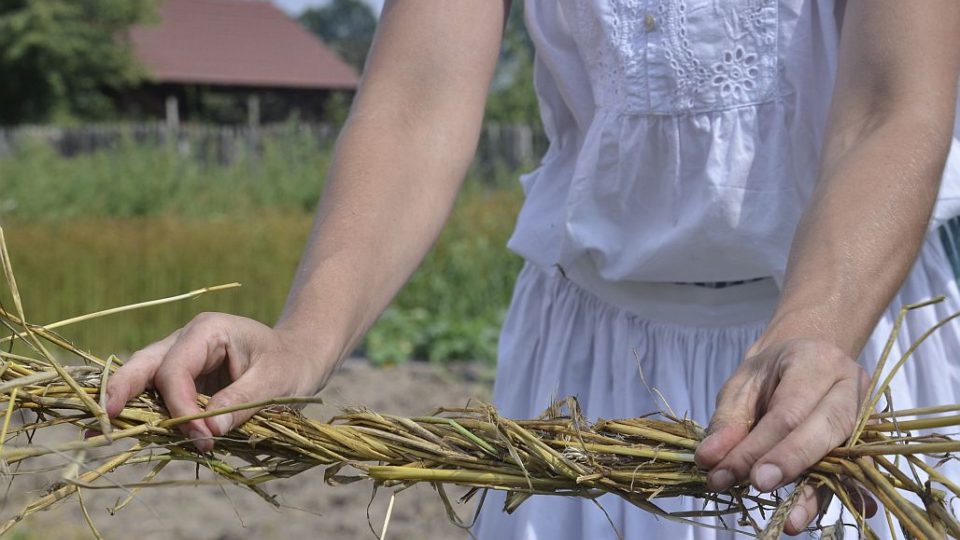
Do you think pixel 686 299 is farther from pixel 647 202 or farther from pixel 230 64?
pixel 230 64

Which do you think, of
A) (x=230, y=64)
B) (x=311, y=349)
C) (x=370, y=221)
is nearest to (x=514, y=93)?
(x=230, y=64)

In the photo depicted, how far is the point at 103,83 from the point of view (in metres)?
28.2

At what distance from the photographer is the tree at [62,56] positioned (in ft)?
84.3

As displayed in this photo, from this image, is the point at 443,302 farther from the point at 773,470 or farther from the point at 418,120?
the point at 773,470

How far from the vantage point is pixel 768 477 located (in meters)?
0.97

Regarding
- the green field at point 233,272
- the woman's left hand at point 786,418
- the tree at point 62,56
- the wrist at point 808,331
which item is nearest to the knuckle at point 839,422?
the woman's left hand at point 786,418

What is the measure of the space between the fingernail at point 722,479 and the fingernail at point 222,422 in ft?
1.62

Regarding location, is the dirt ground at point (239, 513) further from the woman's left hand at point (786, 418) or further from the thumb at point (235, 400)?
the woman's left hand at point (786, 418)

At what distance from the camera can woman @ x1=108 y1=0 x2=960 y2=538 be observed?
1.22 m

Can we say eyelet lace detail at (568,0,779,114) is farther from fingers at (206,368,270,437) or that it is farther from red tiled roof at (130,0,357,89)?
red tiled roof at (130,0,357,89)

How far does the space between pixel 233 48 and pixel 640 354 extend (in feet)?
102

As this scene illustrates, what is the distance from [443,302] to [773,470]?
659cm

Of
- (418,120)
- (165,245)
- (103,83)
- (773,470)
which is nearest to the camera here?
(773,470)

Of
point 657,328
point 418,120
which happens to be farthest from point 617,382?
point 418,120
